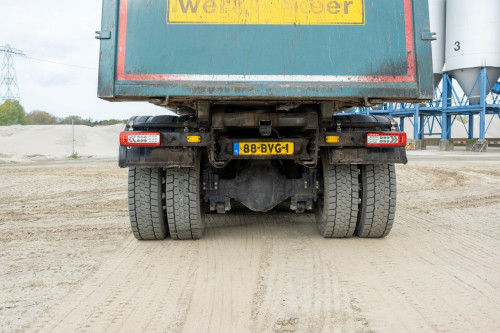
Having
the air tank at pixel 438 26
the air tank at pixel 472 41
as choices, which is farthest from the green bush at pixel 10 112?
the air tank at pixel 472 41

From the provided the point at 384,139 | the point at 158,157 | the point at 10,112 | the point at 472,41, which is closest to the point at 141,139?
the point at 158,157

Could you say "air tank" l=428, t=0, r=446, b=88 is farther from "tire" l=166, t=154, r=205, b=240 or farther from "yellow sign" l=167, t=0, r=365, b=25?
"tire" l=166, t=154, r=205, b=240

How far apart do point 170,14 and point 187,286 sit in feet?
8.13

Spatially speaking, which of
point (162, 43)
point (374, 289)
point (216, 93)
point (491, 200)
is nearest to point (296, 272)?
point (374, 289)

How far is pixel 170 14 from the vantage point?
438 cm

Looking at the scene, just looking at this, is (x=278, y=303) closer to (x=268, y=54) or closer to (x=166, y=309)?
(x=166, y=309)

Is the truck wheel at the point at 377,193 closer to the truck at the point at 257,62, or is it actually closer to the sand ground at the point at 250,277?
the sand ground at the point at 250,277

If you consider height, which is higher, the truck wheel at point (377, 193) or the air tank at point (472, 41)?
the air tank at point (472, 41)

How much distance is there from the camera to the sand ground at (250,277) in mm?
2984

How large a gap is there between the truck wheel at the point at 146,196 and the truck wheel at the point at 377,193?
2.26 metres

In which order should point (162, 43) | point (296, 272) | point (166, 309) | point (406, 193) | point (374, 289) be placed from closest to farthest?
point (166, 309) → point (374, 289) → point (296, 272) → point (162, 43) → point (406, 193)

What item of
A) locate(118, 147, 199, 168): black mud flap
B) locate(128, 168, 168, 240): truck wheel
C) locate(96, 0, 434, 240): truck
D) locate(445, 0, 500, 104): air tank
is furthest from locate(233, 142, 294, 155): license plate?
locate(445, 0, 500, 104): air tank

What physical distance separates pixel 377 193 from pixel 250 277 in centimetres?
200

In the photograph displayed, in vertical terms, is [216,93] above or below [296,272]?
above
